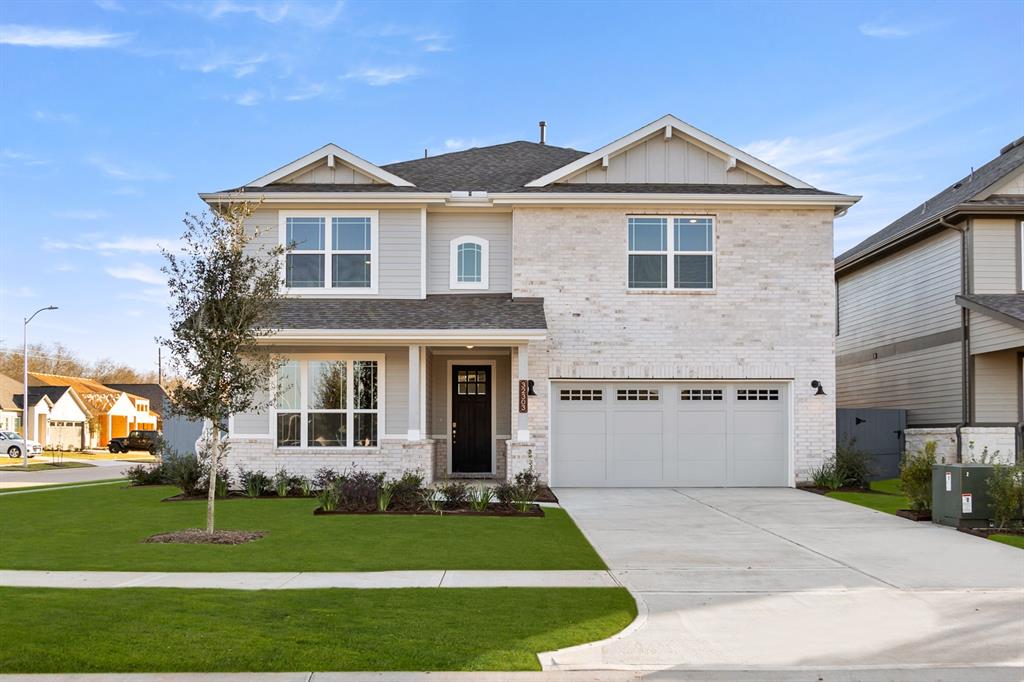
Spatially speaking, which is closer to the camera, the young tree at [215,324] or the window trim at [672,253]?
the young tree at [215,324]

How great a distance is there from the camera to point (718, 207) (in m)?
19.8

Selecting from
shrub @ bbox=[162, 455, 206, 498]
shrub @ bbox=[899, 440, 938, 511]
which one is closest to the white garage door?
shrub @ bbox=[899, 440, 938, 511]

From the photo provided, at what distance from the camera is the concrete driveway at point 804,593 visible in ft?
22.2

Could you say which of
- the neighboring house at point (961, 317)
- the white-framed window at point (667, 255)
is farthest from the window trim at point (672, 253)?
the neighboring house at point (961, 317)

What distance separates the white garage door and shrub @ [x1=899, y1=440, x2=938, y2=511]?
4711 millimetres

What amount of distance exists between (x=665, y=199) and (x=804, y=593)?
11.9m

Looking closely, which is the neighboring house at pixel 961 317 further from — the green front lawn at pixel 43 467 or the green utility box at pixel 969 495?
the green front lawn at pixel 43 467

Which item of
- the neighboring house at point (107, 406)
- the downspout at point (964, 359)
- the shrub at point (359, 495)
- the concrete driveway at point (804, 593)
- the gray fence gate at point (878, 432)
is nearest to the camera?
the concrete driveway at point (804, 593)

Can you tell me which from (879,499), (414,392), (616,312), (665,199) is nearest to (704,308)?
(616,312)

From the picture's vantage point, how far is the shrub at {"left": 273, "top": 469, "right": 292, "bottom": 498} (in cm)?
1808

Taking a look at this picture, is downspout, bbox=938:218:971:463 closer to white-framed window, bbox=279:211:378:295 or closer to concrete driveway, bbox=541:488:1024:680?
concrete driveway, bbox=541:488:1024:680

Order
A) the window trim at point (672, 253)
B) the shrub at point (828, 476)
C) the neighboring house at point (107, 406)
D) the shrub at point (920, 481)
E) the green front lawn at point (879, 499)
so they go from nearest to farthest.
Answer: the shrub at point (920, 481), the green front lawn at point (879, 499), the shrub at point (828, 476), the window trim at point (672, 253), the neighboring house at point (107, 406)

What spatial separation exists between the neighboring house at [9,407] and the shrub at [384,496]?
5307cm

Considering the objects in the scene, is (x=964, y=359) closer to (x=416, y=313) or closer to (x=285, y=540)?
(x=416, y=313)
